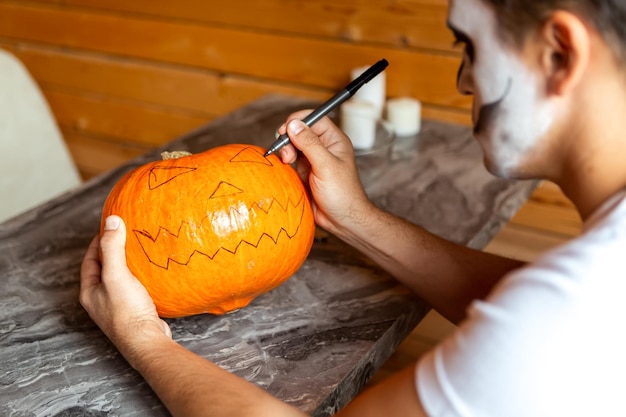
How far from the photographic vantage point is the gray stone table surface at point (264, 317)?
0.91m

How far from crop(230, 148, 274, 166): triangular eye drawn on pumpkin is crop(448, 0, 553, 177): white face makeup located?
304 mm

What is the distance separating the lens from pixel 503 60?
2.59ft

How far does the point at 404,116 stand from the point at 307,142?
2.02 feet

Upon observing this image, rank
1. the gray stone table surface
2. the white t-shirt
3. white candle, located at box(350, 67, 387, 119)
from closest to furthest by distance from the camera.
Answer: the white t-shirt, the gray stone table surface, white candle, located at box(350, 67, 387, 119)

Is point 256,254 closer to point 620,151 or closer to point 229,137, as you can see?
point 620,151

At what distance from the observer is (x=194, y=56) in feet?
7.00

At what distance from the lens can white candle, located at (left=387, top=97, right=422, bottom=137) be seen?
163 cm

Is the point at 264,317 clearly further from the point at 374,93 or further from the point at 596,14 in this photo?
the point at 374,93

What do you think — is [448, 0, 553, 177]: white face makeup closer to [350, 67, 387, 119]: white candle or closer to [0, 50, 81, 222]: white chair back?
[350, 67, 387, 119]: white candle

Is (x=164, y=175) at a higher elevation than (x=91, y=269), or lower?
higher

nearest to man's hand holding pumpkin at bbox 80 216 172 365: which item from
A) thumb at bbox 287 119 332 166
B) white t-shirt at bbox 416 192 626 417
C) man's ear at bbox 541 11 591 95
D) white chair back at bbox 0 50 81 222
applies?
thumb at bbox 287 119 332 166

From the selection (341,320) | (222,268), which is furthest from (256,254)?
(341,320)

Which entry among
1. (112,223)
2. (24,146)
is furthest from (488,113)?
(24,146)

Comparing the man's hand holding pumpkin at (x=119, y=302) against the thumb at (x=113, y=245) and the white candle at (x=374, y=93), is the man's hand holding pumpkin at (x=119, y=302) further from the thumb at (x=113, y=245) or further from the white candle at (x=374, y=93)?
the white candle at (x=374, y=93)
